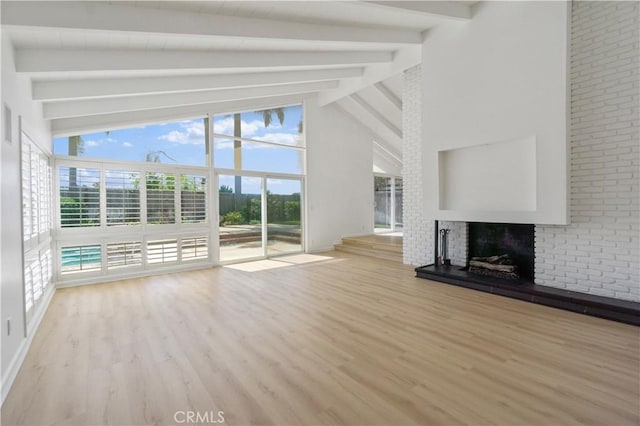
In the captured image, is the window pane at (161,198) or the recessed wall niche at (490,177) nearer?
the recessed wall niche at (490,177)

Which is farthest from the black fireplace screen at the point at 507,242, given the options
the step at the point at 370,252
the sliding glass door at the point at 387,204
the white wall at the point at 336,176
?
the sliding glass door at the point at 387,204

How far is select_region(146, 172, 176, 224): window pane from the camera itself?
558 cm

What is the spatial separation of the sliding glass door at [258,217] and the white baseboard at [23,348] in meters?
3.01

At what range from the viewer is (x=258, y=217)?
23.2 feet

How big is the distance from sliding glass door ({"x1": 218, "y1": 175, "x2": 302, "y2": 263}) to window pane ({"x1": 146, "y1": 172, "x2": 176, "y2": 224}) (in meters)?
0.94

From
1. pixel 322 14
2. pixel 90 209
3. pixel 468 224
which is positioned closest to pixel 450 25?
pixel 322 14

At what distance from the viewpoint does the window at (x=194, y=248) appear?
5.94 m

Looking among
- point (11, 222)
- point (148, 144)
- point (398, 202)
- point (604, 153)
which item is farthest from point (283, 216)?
point (604, 153)

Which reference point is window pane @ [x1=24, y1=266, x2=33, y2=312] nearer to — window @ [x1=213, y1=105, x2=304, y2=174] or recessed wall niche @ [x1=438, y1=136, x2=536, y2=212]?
window @ [x1=213, y1=105, x2=304, y2=174]

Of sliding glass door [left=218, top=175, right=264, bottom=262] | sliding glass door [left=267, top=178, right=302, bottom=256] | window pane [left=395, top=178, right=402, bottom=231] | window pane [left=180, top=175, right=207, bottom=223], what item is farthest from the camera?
window pane [left=395, top=178, right=402, bottom=231]

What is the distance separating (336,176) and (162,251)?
4730mm

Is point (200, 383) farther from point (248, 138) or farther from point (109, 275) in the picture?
point (248, 138)

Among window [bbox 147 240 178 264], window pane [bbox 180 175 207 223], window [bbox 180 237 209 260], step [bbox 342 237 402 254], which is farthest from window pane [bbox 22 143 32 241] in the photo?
step [bbox 342 237 402 254]

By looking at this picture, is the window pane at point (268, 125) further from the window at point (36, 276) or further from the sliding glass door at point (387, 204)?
the window at point (36, 276)
